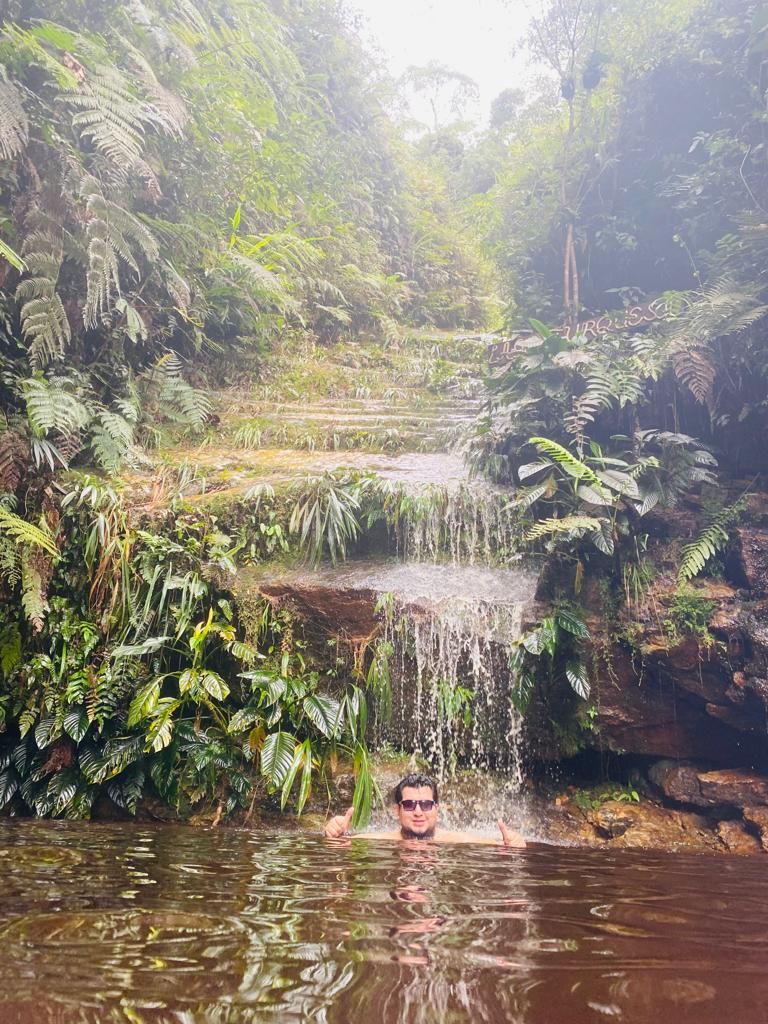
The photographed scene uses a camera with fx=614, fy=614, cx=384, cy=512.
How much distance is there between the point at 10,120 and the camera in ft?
17.4

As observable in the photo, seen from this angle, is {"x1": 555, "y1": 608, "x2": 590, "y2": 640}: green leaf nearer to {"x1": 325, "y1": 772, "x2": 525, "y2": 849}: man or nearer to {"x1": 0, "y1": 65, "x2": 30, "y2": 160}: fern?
{"x1": 325, "y1": 772, "x2": 525, "y2": 849}: man

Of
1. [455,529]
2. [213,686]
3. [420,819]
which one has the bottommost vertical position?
[420,819]

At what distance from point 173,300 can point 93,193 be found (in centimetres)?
204

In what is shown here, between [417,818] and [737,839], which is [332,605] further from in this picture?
[737,839]

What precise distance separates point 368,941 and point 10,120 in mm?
6635

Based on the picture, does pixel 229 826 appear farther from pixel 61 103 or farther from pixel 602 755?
pixel 61 103

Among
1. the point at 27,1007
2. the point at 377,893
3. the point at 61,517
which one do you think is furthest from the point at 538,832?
the point at 61,517

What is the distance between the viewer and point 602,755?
5273 mm

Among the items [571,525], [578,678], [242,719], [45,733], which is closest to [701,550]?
[571,525]

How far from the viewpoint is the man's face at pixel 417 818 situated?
398 cm

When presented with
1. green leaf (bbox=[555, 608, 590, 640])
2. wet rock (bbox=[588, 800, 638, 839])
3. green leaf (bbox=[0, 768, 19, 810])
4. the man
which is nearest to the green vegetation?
green leaf (bbox=[0, 768, 19, 810])

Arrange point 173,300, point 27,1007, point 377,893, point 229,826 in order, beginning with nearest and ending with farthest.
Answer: point 27,1007 → point 377,893 → point 229,826 → point 173,300

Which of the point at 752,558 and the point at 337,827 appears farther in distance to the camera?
the point at 752,558

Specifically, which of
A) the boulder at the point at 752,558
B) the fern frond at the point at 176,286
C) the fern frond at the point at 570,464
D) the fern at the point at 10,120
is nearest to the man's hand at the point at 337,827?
the fern frond at the point at 570,464
